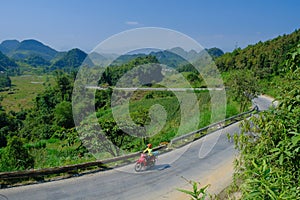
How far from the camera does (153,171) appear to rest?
31.1 ft

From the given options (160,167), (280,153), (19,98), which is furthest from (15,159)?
(19,98)

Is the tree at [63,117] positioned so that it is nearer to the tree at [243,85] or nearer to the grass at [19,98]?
the tree at [243,85]

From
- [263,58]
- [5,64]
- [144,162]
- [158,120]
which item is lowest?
[144,162]

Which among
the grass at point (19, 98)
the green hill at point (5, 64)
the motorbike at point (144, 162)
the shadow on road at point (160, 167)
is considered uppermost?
the green hill at point (5, 64)

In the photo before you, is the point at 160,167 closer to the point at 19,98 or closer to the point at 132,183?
the point at 132,183

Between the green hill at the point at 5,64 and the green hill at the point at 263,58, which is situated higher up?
the green hill at the point at 5,64

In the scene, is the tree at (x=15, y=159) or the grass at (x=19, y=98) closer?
the tree at (x=15, y=159)

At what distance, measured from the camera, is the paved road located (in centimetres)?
748

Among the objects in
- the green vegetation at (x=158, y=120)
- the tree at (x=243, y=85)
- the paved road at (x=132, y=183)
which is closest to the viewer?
the green vegetation at (x=158, y=120)

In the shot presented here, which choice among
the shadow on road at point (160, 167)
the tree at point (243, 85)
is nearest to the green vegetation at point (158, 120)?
the tree at point (243, 85)

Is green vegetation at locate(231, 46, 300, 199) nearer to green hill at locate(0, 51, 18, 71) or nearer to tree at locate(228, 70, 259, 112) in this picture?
tree at locate(228, 70, 259, 112)

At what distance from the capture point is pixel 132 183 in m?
8.38

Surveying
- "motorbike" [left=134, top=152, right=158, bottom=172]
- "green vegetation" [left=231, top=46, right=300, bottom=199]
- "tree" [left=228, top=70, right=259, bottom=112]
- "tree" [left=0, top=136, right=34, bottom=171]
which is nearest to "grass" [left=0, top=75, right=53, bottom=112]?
"tree" [left=228, top=70, right=259, bottom=112]

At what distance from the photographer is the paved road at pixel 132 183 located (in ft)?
24.5
